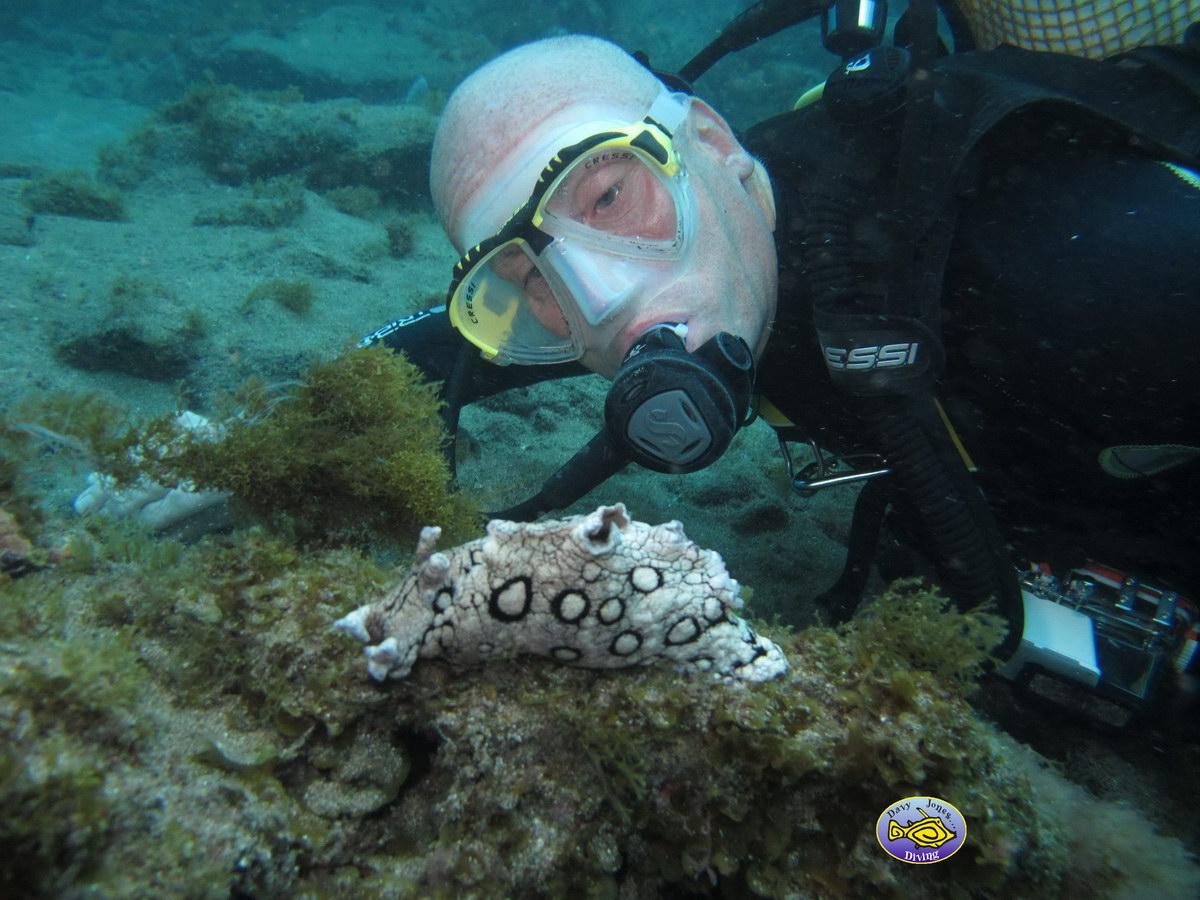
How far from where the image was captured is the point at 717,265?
7.98 feet

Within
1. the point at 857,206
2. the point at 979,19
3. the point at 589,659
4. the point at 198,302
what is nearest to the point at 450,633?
the point at 589,659

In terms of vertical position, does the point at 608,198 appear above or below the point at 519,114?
below

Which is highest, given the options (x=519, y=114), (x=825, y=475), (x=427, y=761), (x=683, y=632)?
(x=519, y=114)

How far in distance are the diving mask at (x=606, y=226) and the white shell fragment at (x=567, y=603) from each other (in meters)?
1.27

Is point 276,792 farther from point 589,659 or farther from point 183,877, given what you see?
point 589,659

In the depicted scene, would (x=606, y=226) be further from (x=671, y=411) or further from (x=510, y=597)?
(x=510, y=597)

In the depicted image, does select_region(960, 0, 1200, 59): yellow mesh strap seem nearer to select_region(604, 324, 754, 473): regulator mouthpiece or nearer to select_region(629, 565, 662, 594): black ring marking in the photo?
select_region(604, 324, 754, 473): regulator mouthpiece

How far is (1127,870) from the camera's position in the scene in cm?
148

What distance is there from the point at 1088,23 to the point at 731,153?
1.69 m

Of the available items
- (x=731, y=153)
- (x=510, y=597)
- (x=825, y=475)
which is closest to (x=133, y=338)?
(x=731, y=153)

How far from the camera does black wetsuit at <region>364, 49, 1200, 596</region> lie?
6.77ft

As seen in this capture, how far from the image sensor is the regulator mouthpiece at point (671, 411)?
192cm

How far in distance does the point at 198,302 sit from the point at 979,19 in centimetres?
641

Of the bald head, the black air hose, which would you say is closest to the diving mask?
the bald head
